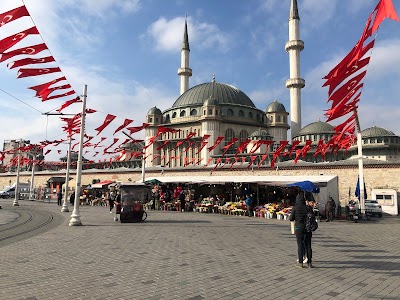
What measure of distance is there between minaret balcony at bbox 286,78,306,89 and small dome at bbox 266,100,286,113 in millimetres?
9632

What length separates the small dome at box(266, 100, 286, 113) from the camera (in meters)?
66.1

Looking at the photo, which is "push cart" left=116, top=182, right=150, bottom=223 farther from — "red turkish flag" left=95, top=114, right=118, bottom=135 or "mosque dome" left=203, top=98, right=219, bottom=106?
"mosque dome" left=203, top=98, right=219, bottom=106

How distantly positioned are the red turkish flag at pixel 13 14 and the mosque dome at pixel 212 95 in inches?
2218

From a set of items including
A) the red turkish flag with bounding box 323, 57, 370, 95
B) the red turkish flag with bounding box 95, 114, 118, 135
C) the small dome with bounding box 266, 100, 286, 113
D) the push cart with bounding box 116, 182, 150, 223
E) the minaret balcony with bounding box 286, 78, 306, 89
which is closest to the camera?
the red turkish flag with bounding box 323, 57, 370, 95

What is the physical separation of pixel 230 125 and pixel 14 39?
177 feet

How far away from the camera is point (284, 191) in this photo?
27141mm

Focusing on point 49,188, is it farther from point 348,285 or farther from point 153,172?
point 348,285

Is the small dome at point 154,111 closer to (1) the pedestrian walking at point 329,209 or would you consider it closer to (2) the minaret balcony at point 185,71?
(2) the minaret balcony at point 185,71

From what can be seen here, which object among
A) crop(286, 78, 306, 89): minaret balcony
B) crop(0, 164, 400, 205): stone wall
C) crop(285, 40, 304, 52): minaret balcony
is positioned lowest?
crop(0, 164, 400, 205): stone wall

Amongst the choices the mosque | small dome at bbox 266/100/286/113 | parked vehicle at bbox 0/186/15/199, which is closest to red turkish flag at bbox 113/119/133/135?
the mosque

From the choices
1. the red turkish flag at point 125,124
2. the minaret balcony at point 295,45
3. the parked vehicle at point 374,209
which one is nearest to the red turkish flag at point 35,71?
the red turkish flag at point 125,124

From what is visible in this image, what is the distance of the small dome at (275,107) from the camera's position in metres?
66.1

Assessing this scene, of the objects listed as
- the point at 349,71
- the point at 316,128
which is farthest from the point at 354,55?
the point at 316,128

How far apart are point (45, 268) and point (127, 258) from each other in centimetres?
190
